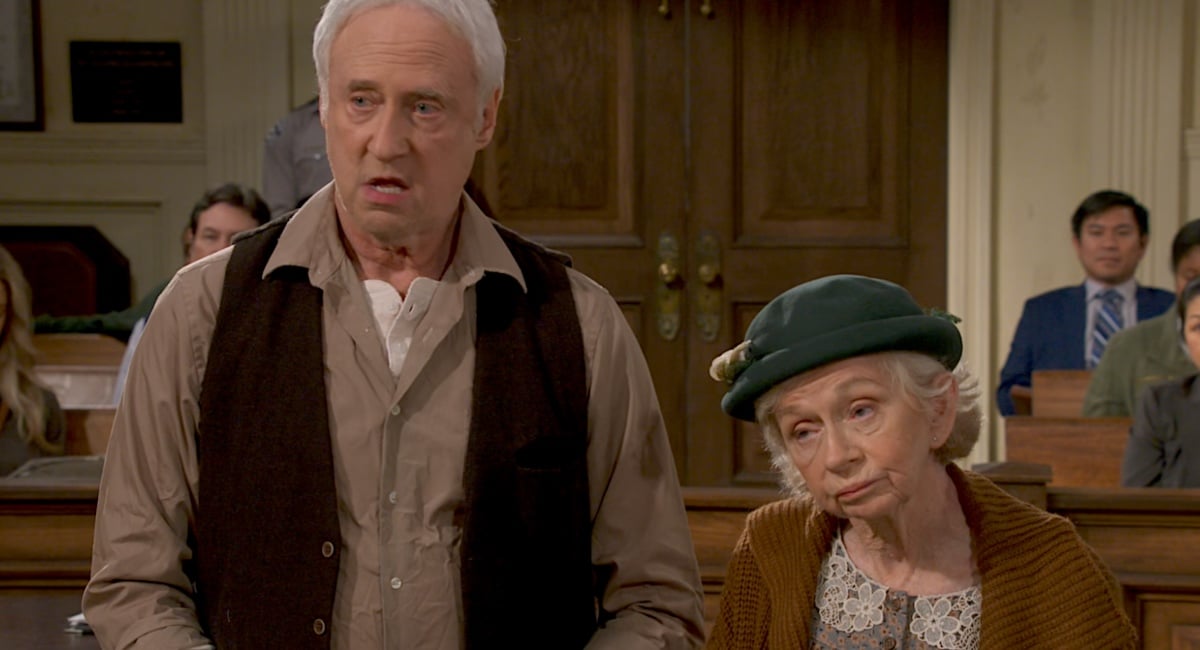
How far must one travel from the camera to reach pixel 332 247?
165 cm

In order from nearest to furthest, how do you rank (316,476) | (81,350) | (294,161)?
(316,476)
(294,161)
(81,350)

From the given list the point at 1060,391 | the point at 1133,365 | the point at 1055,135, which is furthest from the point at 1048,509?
the point at 1055,135

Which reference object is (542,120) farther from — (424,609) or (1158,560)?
(424,609)

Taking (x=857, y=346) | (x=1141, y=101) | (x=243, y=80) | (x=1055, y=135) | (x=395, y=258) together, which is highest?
(x=243, y=80)

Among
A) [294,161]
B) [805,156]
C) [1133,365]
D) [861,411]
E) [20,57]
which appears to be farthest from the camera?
[20,57]

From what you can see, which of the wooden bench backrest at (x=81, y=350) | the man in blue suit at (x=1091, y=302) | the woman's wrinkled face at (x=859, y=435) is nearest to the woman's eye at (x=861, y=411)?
the woman's wrinkled face at (x=859, y=435)

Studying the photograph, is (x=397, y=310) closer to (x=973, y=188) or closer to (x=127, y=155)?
(x=973, y=188)

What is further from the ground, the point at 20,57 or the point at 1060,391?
the point at 20,57

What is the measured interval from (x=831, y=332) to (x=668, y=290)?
428 centimetres

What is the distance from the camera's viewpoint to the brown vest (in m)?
1.57

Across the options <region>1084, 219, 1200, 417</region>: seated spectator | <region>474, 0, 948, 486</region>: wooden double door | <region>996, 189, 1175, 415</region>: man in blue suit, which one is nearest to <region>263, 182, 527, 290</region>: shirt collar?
<region>1084, 219, 1200, 417</region>: seated spectator

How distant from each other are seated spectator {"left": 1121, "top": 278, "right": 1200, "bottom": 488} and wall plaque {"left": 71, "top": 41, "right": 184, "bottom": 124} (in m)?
4.03

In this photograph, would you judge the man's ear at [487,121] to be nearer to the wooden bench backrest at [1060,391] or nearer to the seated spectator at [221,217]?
the seated spectator at [221,217]

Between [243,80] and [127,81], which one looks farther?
[127,81]
